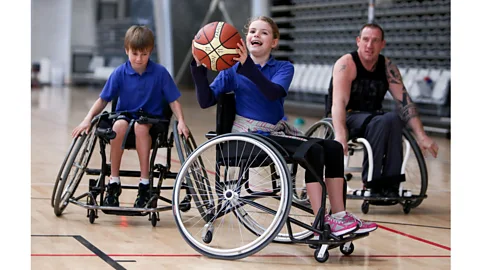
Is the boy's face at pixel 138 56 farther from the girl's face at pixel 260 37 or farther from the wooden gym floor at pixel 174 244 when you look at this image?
the wooden gym floor at pixel 174 244

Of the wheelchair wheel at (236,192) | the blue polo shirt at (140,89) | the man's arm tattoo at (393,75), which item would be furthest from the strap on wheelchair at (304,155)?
the man's arm tattoo at (393,75)

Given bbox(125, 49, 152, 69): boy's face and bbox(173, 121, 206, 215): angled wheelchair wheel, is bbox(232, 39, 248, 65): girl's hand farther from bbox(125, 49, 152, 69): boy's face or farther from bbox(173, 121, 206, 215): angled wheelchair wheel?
bbox(125, 49, 152, 69): boy's face

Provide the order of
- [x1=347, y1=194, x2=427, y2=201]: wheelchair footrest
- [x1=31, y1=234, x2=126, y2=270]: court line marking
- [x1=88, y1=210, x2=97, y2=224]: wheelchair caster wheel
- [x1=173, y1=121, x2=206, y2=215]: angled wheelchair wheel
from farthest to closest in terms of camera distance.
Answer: [x1=347, y1=194, x2=427, y2=201]: wheelchair footrest < [x1=88, y1=210, x2=97, y2=224]: wheelchair caster wheel < [x1=173, y1=121, x2=206, y2=215]: angled wheelchair wheel < [x1=31, y1=234, x2=126, y2=270]: court line marking

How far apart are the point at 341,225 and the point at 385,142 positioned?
4.64 feet

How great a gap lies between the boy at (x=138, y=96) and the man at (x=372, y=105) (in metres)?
1.03

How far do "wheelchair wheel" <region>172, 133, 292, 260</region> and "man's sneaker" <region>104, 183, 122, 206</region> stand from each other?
40cm

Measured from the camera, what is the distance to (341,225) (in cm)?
338

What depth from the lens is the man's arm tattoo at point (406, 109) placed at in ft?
15.5

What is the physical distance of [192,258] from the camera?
3.38m

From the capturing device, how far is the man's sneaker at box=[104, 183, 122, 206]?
161 inches

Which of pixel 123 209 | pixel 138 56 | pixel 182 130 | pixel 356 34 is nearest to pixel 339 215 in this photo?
pixel 182 130

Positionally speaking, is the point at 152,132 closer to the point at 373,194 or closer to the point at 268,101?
the point at 268,101

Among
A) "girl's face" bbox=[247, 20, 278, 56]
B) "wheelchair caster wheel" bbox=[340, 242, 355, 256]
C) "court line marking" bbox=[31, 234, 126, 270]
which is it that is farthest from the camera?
"girl's face" bbox=[247, 20, 278, 56]

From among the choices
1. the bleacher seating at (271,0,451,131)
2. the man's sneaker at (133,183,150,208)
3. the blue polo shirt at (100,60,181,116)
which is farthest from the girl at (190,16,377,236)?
the bleacher seating at (271,0,451,131)
